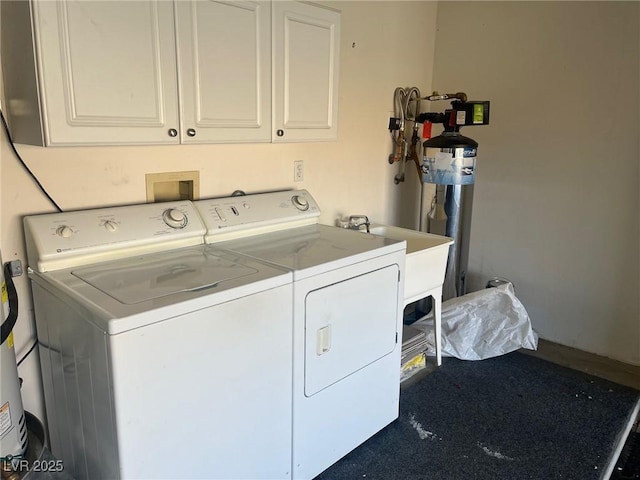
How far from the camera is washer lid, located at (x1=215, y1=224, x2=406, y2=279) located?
5.82ft

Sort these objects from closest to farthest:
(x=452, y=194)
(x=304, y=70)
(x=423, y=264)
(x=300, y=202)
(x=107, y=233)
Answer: (x=107, y=233) < (x=304, y=70) < (x=300, y=202) < (x=423, y=264) < (x=452, y=194)

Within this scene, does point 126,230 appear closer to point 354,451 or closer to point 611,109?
point 354,451

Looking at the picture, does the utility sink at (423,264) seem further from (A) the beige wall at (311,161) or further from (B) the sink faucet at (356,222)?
(A) the beige wall at (311,161)

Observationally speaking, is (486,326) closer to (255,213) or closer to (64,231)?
(255,213)

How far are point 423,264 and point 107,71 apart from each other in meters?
1.70

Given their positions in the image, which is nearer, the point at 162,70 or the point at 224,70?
the point at 162,70

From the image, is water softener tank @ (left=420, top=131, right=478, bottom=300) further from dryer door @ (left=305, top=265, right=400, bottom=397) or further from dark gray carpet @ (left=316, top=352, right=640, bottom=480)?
dryer door @ (left=305, top=265, right=400, bottom=397)

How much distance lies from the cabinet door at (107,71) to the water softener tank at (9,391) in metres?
0.51

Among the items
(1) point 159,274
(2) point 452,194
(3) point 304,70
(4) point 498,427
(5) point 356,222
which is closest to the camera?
(1) point 159,274

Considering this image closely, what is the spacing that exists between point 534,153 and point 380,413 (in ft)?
→ 6.15

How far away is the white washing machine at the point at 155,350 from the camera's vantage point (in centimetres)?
134

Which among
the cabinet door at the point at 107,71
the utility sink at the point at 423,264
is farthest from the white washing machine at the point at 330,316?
the cabinet door at the point at 107,71

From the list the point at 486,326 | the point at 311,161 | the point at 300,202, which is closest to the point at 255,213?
the point at 300,202

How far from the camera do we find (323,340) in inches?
71.8
